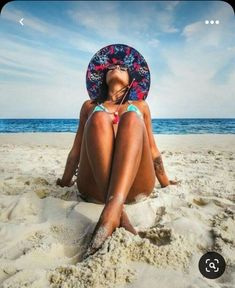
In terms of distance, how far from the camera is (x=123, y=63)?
4.91 ft

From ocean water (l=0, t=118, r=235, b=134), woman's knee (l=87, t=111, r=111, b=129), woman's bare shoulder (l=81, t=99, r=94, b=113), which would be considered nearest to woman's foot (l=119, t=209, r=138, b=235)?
woman's knee (l=87, t=111, r=111, b=129)

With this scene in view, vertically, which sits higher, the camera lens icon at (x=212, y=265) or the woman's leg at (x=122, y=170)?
the woman's leg at (x=122, y=170)

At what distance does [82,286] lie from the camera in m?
0.68

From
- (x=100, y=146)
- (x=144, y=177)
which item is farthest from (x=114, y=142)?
(x=144, y=177)

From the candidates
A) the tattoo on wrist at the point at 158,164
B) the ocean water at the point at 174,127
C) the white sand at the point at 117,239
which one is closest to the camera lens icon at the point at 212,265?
the white sand at the point at 117,239

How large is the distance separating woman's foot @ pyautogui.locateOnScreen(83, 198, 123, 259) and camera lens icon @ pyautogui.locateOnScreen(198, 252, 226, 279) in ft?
0.92

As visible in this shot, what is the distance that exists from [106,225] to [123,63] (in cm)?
90

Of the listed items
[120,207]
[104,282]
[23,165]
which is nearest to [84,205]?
[120,207]

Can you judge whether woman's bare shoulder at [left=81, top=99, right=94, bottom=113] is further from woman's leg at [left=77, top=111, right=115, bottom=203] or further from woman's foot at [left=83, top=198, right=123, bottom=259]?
woman's foot at [left=83, top=198, right=123, bottom=259]

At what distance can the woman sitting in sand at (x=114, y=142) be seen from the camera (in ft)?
3.25

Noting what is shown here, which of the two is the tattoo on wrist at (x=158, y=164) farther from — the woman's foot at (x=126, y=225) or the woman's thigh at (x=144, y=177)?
the woman's foot at (x=126, y=225)

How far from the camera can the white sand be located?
2.36ft

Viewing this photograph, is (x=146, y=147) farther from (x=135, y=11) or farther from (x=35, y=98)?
(x=35, y=98)

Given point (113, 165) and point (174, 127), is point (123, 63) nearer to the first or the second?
point (113, 165)
